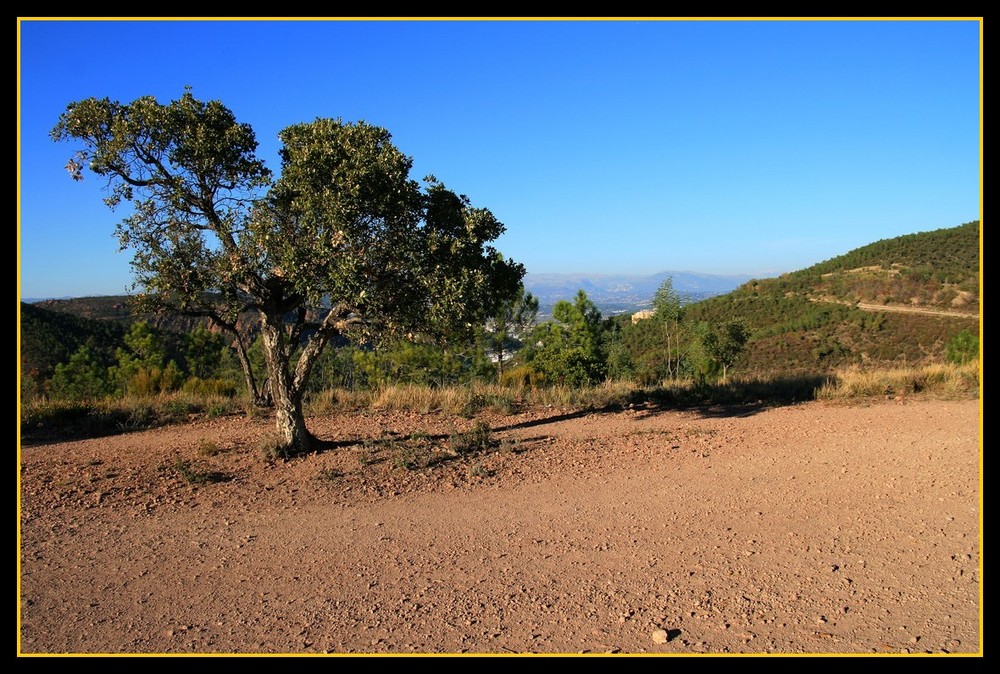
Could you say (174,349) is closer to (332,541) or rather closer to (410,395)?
(410,395)

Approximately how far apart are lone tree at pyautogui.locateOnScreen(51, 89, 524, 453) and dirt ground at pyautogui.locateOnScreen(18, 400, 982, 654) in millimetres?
2027

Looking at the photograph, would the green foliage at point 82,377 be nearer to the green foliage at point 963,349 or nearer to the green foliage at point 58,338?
the green foliage at point 58,338

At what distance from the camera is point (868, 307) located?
164 ft

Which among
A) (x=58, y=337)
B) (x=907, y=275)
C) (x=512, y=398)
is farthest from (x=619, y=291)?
(x=512, y=398)

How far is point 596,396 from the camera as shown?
12.4 m

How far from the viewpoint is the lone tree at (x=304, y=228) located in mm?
7168

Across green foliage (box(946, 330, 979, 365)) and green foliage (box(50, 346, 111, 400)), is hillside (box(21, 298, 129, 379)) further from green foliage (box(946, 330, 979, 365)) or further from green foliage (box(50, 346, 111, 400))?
green foliage (box(946, 330, 979, 365))

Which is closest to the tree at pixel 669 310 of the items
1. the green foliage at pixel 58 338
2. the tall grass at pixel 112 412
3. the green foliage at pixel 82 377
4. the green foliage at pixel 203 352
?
the tall grass at pixel 112 412

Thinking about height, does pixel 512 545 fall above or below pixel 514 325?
below

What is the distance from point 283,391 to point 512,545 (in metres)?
4.44

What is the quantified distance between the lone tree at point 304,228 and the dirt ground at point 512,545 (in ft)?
6.65

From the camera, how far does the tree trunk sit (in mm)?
8547

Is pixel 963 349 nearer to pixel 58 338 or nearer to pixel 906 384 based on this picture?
pixel 906 384

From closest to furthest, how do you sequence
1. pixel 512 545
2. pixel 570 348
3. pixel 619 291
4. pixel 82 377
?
1. pixel 512 545
2. pixel 570 348
3. pixel 82 377
4. pixel 619 291
